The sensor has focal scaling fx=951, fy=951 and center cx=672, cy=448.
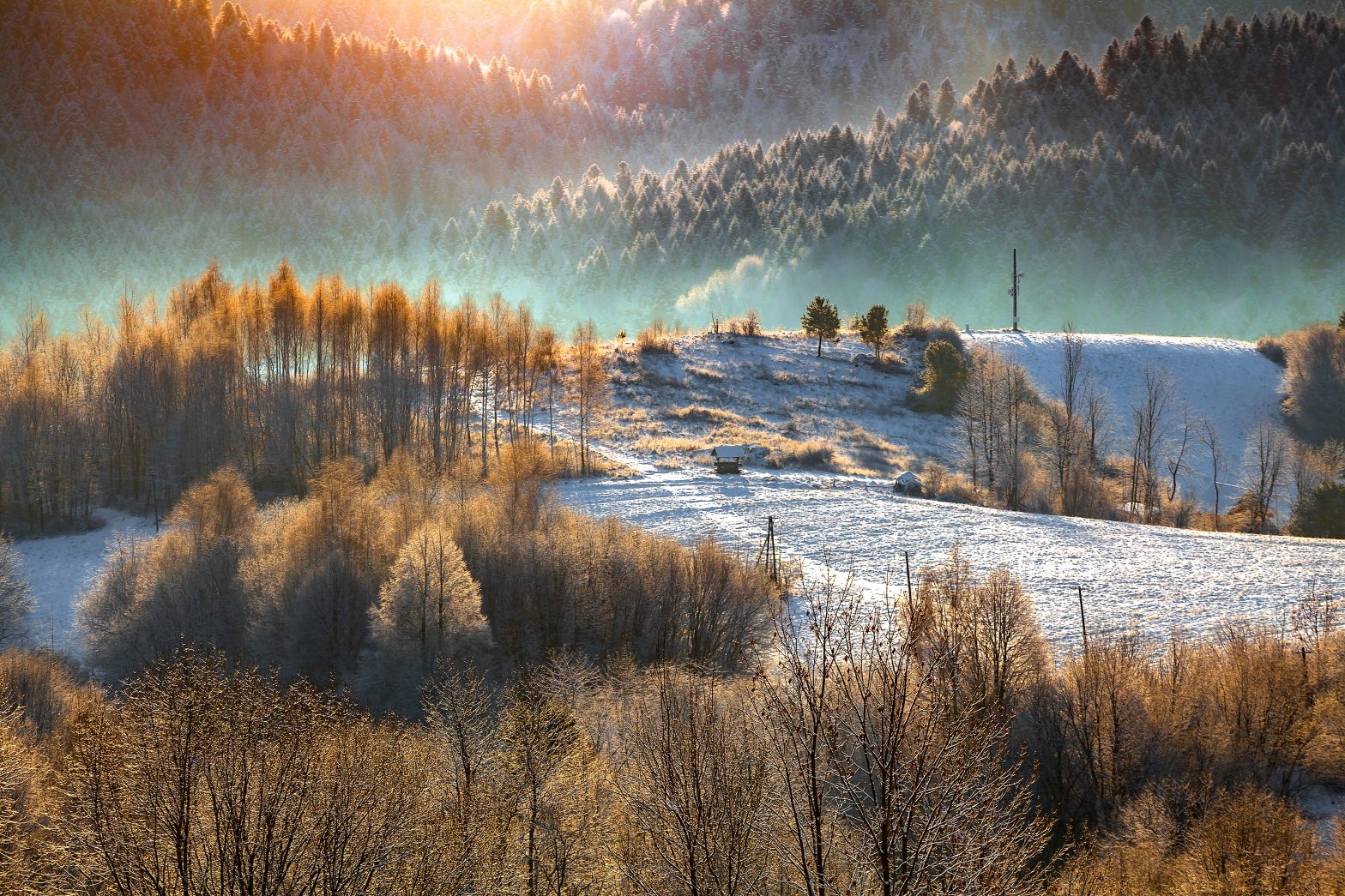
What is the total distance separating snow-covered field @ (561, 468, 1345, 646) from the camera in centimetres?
3775

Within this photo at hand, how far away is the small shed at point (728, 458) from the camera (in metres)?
63.2

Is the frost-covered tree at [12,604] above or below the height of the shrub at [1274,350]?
below

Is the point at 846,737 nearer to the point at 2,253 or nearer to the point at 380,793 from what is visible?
the point at 380,793

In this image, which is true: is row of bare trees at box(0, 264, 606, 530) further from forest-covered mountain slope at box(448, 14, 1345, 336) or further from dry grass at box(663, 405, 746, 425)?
forest-covered mountain slope at box(448, 14, 1345, 336)

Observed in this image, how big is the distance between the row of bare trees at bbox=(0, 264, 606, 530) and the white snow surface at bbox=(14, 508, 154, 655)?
2.75 m

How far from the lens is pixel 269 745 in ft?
73.6

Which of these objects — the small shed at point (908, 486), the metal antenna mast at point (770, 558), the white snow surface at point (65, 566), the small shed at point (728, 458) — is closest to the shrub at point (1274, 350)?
the small shed at point (908, 486)

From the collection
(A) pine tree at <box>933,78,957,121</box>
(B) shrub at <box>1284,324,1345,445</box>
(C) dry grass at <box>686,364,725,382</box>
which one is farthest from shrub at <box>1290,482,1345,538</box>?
(A) pine tree at <box>933,78,957,121</box>

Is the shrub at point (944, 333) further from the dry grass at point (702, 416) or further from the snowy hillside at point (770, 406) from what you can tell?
the dry grass at point (702, 416)

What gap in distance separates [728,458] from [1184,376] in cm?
5411

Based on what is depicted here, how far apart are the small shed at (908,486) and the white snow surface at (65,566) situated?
145 ft

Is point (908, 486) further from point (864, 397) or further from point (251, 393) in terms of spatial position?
point (251, 393)

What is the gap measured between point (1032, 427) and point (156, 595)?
58.9 m

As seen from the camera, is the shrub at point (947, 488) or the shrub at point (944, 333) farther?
the shrub at point (944, 333)
